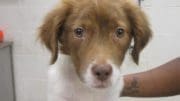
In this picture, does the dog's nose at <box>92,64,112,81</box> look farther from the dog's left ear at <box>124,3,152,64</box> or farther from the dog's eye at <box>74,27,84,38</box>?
the dog's left ear at <box>124,3,152,64</box>

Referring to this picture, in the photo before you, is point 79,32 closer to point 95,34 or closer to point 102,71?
point 95,34

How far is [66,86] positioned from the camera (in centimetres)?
111

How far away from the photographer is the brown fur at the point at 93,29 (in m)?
0.99

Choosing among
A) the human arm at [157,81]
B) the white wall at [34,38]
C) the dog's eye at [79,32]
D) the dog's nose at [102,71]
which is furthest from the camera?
the white wall at [34,38]

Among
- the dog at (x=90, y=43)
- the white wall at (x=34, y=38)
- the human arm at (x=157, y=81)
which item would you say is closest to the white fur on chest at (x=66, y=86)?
the dog at (x=90, y=43)

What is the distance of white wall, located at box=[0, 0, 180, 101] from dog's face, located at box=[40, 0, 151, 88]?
97 centimetres

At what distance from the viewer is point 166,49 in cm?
212

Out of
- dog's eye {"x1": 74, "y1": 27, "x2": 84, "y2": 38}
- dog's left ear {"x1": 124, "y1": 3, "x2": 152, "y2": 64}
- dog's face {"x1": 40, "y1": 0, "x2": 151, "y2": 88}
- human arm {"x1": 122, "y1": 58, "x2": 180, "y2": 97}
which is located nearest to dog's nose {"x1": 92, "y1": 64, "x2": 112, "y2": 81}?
dog's face {"x1": 40, "y1": 0, "x2": 151, "y2": 88}

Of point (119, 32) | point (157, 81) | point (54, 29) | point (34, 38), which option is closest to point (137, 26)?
point (119, 32)

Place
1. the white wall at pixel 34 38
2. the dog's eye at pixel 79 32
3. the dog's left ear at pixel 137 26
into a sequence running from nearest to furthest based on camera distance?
the dog's eye at pixel 79 32 < the dog's left ear at pixel 137 26 < the white wall at pixel 34 38

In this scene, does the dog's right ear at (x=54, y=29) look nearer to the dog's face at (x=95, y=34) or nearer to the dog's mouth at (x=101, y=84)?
the dog's face at (x=95, y=34)

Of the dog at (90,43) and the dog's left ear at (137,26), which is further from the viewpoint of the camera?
the dog's left ear at (137,26)

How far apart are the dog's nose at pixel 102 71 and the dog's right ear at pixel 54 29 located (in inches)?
8.0

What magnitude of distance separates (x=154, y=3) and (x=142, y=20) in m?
0.97
